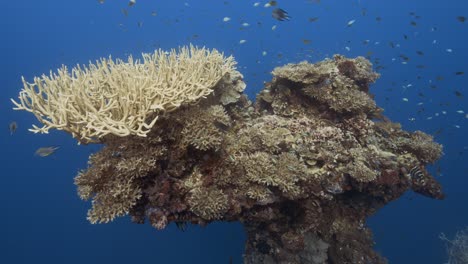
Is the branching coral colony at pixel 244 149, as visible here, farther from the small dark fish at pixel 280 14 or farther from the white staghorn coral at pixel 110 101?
the small dark fish at pixel 280 14

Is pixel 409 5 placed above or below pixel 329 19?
above

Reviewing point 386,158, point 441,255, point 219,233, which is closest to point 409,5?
point 441,255

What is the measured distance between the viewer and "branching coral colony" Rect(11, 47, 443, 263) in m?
4.09

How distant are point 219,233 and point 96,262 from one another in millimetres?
13370

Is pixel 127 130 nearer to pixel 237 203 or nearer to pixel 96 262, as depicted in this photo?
pixel 237 203

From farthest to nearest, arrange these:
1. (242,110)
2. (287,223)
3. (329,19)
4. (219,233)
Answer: (329,19)
(219,233)
(242,110)
(287,223)

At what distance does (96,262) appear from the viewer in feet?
81.8

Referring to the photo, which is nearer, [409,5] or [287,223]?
[287,223]

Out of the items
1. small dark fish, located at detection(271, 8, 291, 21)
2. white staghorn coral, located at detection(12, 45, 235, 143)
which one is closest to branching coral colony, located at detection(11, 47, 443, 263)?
white staghorn coral, located at detection(12, 45, 235, 143)

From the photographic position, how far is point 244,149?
5102mm

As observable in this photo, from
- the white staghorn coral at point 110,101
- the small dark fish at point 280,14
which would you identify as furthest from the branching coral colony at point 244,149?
the small dark fish at point 280,14

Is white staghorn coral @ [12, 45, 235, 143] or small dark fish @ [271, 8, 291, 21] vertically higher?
small dark fish @ [271, 8, 291, 21]

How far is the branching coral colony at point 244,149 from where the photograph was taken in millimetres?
4086

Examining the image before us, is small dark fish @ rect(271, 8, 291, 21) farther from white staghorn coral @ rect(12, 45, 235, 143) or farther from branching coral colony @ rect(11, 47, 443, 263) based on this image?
white staghorn coral @ rect(12, 45, 235, 143)
